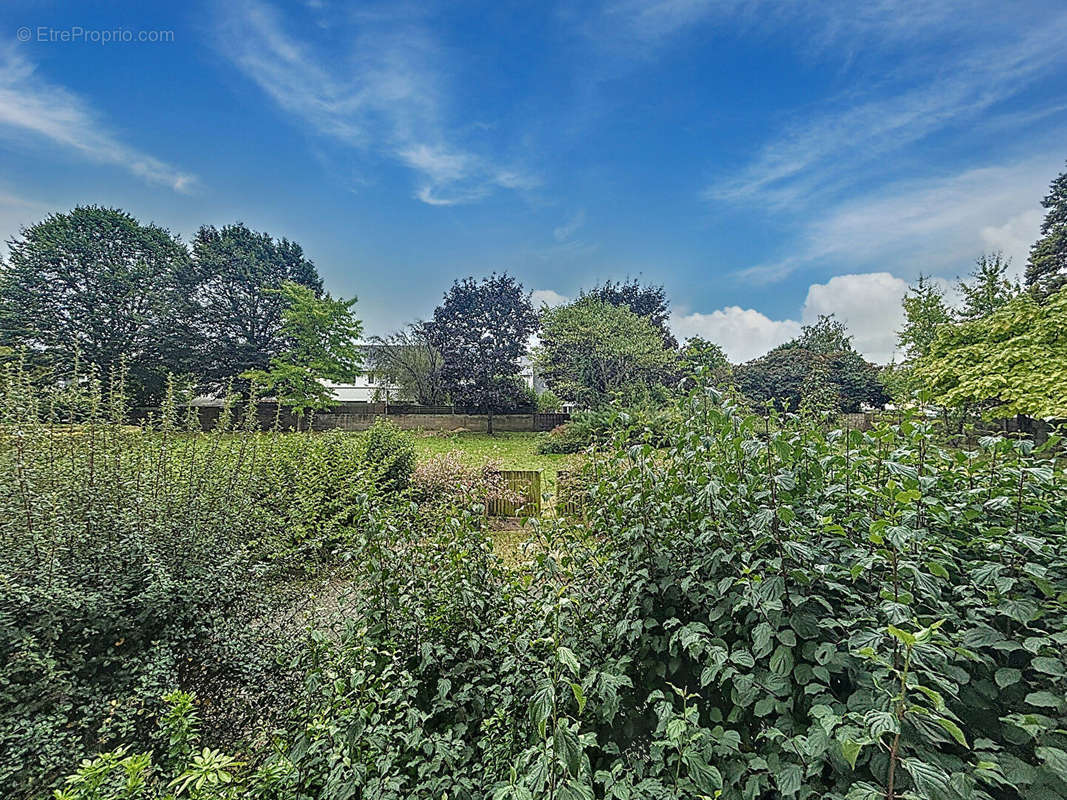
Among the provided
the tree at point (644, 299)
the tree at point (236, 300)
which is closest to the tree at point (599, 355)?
the tree at point (644, 299)

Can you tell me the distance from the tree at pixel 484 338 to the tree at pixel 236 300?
6902mm

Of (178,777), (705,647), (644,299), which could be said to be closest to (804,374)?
(644,299)

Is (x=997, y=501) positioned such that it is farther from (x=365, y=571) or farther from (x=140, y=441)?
(x=140, y=441)

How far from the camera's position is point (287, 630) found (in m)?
2.12

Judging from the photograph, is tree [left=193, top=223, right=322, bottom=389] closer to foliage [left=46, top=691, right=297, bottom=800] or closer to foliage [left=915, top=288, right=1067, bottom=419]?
foliage [left=46, top=691, right=297, bottom=800]

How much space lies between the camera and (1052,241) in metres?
12.6

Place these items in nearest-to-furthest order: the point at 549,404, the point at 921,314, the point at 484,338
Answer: the point at 921,314 → the point at 549,404 → the point at 484,338

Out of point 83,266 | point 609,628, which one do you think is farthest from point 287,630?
point 83,266

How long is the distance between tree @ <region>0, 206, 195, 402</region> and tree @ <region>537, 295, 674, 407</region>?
45.2 feet

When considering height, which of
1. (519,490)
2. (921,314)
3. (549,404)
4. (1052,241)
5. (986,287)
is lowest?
(519,490)

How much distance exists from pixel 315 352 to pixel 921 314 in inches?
700

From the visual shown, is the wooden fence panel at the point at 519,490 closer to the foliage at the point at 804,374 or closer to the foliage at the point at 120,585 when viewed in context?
the foliage at the point at 120,585

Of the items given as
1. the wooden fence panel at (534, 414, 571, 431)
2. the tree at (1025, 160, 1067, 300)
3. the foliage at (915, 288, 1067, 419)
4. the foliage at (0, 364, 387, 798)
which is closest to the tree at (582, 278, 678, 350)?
the wooden fence panel at (534, 414, 571, 431)

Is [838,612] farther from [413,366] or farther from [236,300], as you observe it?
[236,300]
